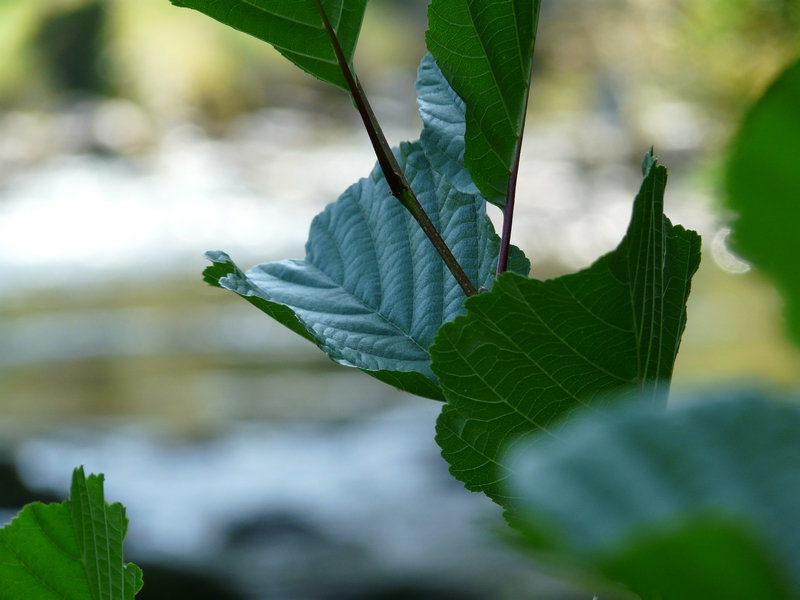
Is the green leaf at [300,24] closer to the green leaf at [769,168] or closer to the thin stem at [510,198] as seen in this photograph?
the thin stem at [510,198]

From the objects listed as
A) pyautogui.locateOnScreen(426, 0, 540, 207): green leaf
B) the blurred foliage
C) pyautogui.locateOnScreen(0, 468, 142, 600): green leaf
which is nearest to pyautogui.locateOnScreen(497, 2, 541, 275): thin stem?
pyautogui.locateOnScreen(426, 0, 540, 207): green leaf

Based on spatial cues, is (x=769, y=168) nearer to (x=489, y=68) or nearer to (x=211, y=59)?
(x=489, y=68)

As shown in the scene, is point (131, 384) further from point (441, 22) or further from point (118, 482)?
point (441, 22)

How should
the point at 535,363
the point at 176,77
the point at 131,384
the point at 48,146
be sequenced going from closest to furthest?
the point at 535,363 → the point at 131,384 → the point at 48,146 → the point at 176,77

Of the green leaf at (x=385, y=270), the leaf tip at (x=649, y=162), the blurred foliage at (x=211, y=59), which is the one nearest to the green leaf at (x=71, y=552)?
the green leaf at (x=385, y=270)

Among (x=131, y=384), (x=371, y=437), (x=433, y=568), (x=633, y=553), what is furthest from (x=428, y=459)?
(x=633, y=553)

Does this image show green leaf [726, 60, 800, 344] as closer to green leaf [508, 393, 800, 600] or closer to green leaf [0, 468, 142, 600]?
green leaf [508, 393, 800, 600]

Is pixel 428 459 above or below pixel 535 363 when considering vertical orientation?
above
